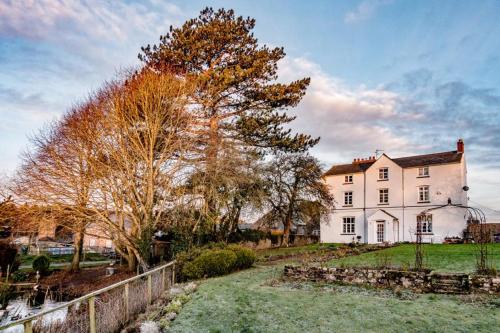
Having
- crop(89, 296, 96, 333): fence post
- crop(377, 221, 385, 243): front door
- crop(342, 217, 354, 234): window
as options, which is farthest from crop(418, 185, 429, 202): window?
crop(89, 296, 96, 333): fence post

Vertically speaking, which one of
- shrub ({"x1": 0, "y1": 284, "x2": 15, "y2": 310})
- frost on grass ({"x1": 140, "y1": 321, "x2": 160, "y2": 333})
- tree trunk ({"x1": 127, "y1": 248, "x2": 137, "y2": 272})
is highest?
frost on grass ({"x1": 140, "y1": 321, "x2": 160, "y2": 333})

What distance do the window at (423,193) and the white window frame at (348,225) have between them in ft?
22.6

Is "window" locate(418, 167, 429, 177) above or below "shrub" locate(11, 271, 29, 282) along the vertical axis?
above

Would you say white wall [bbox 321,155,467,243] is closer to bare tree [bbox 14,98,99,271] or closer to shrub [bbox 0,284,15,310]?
bare tree [bbox 14,98,99,271]

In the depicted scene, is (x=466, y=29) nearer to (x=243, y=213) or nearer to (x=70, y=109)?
(x=243, y=213)

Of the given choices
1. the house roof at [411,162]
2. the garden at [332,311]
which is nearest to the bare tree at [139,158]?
the garden at [332,311]

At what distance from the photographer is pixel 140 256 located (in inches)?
728

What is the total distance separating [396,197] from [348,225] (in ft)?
18.8

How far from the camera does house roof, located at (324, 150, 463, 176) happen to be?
3400 cm

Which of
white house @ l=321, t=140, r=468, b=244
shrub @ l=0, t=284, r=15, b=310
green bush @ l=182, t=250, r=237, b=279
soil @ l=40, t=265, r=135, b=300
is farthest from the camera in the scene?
white house @ l=321, t=140, r=468, b=244

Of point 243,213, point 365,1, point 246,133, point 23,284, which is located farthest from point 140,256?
point 365,1

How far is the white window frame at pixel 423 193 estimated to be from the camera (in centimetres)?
3437

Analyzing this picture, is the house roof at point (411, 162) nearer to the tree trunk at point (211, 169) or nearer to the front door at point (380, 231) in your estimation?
the front door at point (380, 231)

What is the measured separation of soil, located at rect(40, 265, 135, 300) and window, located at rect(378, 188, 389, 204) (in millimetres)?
25742
